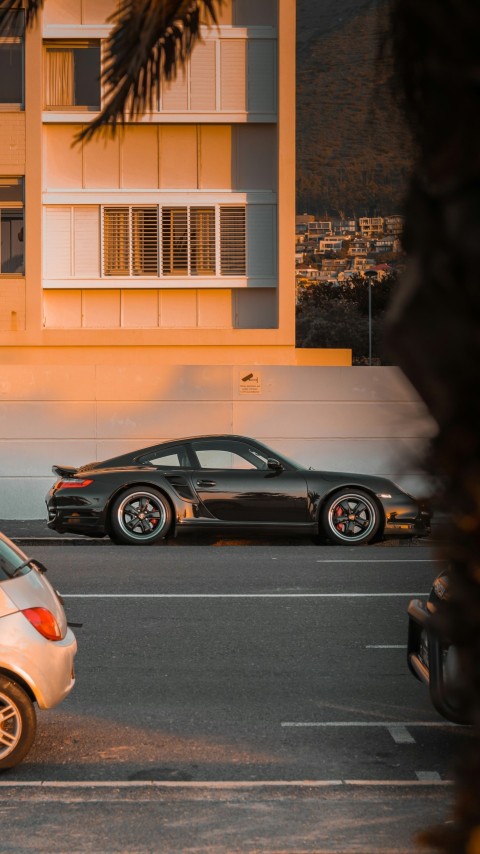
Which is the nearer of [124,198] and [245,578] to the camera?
[245,578]

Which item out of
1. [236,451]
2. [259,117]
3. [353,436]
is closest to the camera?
[236,451]

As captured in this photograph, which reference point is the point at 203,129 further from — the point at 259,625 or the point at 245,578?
the point at 259,625

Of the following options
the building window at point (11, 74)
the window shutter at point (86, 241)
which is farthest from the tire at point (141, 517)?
the building window at point (11, 74)

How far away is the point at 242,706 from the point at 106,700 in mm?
867

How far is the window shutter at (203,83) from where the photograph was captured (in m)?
25.1

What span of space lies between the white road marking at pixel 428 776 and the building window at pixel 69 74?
2187 centimetres

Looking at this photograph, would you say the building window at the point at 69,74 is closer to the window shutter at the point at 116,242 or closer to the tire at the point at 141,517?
the window shutter at the point at 116,242

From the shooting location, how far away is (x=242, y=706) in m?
7.07

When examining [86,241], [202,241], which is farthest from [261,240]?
[86,241]

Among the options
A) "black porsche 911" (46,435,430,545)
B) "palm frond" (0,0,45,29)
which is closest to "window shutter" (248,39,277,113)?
"black porsche 911" (46,435,430,545)

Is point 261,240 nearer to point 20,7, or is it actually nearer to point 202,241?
point 202,241

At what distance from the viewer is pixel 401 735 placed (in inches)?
256

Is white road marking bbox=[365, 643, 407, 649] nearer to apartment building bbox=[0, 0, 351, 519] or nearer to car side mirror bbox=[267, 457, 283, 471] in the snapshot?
car side mirror bbox=[267, 457, 283, 471]

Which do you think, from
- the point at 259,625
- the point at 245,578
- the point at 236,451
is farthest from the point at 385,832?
the point at 236,451
